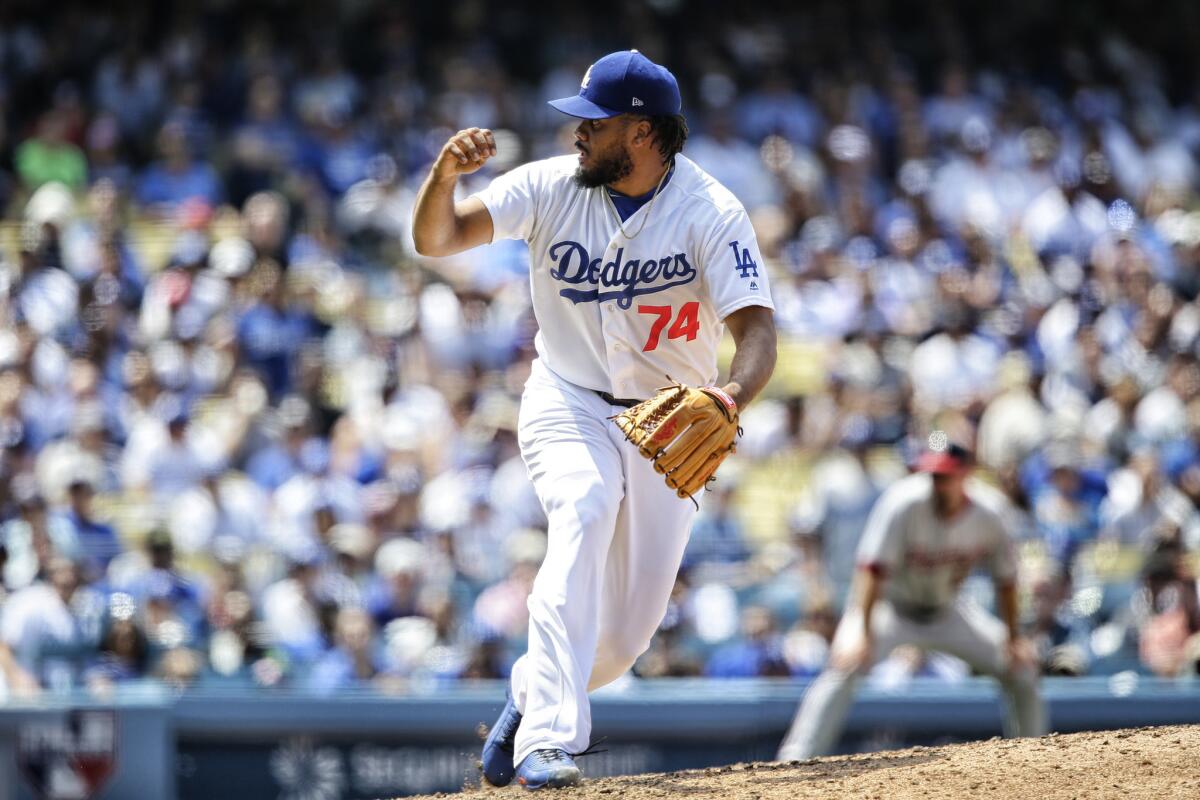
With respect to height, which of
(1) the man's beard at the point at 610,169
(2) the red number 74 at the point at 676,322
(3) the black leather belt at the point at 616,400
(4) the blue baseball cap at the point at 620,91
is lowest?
(3) the black leather belt at the point at 616,400

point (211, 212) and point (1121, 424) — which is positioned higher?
point (211, 212)

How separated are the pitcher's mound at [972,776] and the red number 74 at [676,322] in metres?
1.22

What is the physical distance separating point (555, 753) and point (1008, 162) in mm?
9396

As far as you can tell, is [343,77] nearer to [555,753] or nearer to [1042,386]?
[1042,386]

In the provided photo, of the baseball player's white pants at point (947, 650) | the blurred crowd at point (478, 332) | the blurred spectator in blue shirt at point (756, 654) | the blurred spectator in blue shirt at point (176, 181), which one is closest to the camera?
the baseball player's white pants at point (947, 650)

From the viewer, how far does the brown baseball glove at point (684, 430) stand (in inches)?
169

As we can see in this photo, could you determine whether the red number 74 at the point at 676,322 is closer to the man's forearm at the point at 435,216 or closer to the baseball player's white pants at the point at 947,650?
the man's forearm at the point at 435,216

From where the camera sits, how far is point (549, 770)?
4301 mm

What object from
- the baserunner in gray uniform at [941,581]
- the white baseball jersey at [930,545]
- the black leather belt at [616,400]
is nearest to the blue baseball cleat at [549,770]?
the black leather belt at [616,400]

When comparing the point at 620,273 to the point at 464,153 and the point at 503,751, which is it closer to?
the point at 464,153

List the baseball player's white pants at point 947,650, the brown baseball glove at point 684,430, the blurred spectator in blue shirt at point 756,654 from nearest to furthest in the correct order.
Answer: the brown baseball glove at point 684,430, the baseball player's white pants at point 947,650, the blurred spectator in blue shirt at point 756,654

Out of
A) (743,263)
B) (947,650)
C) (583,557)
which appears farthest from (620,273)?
(947,650)

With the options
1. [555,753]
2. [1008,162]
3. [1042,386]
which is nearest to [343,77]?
[1008,162]

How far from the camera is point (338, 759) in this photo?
313 inches
